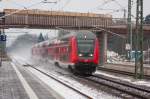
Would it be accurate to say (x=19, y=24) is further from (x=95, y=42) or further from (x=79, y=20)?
(x=95, y=42)

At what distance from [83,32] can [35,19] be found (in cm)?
2617

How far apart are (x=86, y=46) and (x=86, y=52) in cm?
45

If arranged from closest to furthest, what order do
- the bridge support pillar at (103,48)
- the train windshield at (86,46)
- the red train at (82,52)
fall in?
1. the red train at (82,52)
2. the train windshield at (86,46)
3. the bridge support pillar at (103,48)

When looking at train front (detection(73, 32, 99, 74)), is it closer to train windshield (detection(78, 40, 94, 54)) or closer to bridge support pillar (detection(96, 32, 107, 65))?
train windshield (detection(78, 40, 94, 54))

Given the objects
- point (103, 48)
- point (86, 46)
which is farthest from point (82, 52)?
point (103, 48)

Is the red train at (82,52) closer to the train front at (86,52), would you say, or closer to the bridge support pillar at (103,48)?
the train front at (86,52)

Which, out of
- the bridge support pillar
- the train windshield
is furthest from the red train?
the bridge support pillar

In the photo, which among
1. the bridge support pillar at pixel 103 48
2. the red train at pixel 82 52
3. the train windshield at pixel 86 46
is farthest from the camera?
the bridge support pillar at pixel 103 48

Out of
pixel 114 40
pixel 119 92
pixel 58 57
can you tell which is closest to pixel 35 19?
pixel 58 57

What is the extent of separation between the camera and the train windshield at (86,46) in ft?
115

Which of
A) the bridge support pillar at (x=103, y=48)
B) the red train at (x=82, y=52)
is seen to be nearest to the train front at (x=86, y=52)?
the red train at (x=82, y=52)

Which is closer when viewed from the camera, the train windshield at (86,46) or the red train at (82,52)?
the red train at (82,52)

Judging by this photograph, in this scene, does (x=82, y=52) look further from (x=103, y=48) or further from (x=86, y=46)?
(x=103, y=48)

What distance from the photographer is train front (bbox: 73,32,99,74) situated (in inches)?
1372
